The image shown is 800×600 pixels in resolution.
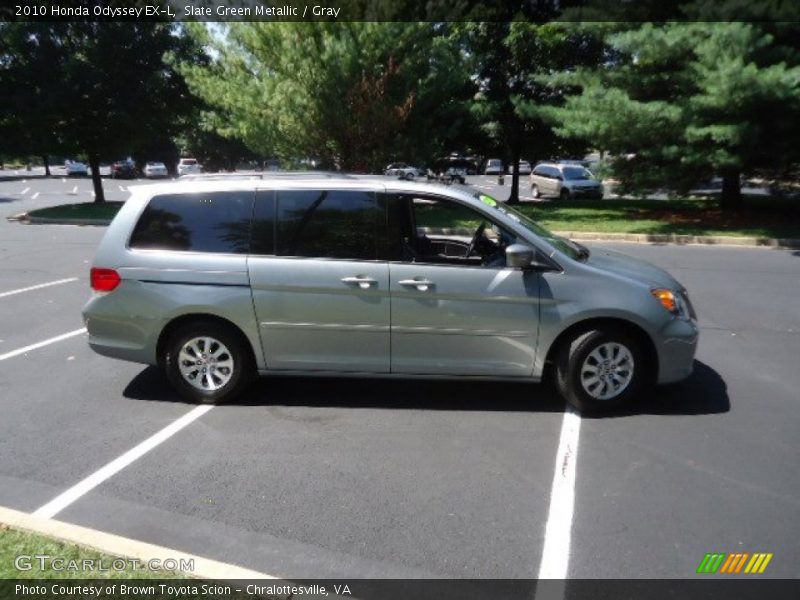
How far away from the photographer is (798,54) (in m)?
15.3

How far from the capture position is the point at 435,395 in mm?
5551

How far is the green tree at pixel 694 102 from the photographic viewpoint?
1452 centimetres

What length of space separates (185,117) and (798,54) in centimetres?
1936

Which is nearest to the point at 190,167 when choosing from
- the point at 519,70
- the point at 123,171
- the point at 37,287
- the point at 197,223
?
the point at 123,171

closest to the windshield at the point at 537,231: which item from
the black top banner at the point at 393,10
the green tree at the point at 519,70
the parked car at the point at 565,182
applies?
the black top banner at the point at 393,10

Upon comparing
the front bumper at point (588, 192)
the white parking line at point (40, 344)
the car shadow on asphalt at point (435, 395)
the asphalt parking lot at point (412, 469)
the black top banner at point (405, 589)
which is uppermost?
the black top banner at point (405, 589)

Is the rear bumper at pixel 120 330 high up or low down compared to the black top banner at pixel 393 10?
down

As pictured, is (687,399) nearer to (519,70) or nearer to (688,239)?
(688,239)

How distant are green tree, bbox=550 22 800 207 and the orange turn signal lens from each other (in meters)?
11.3

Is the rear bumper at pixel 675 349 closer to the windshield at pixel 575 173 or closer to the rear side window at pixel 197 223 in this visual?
the rear side window at pixel 197 223

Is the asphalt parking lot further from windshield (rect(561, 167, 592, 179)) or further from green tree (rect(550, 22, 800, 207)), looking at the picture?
windshield (rect(561, 167, 592, 179))

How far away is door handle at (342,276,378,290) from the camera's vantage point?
5.03 m

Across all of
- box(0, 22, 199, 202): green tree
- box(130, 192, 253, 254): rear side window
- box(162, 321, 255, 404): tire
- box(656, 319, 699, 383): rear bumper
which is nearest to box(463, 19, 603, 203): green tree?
box(0, 22, 199, 202): green tree

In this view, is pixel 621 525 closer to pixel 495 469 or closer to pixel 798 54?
pixel 495 469
